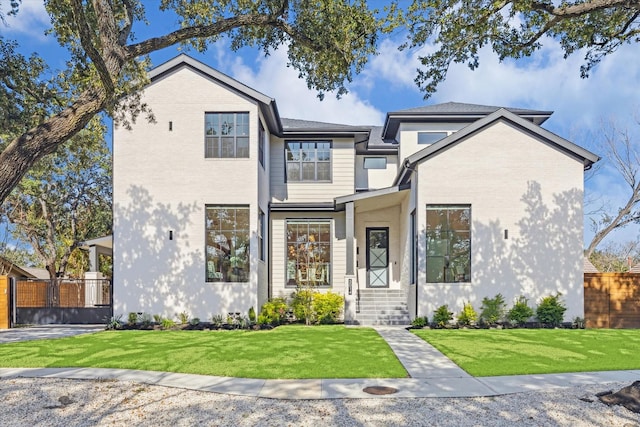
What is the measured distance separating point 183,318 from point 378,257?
24.0ft

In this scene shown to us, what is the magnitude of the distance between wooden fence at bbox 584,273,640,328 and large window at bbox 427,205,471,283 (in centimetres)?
377

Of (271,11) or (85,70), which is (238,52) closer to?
(271,11)

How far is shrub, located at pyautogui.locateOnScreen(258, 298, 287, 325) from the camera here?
14143mm

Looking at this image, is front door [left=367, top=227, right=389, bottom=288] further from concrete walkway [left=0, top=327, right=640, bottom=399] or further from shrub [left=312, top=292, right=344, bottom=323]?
concrete walkway [left=0, top=327, right=640, bottom=399]

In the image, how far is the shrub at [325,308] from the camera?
15141mm

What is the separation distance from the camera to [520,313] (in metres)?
13.8

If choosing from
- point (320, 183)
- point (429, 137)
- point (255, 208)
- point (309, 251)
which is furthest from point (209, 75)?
point (429, 137)

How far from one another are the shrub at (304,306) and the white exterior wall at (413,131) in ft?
19.8

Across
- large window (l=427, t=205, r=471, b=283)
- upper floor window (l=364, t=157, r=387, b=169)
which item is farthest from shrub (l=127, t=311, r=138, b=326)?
upper floor window (l=364, t=157, r=387, b=169)

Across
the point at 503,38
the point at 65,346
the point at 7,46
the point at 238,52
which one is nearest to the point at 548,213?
the point at 503,38

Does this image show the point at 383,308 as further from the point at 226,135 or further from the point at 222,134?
the point at 222,134

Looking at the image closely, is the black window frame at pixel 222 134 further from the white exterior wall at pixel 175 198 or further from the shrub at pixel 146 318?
the shrub at pixel 146 318

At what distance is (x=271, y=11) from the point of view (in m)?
9.14

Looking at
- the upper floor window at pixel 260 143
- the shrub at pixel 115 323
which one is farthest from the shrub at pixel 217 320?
the upper floor window at pixel 260 143
